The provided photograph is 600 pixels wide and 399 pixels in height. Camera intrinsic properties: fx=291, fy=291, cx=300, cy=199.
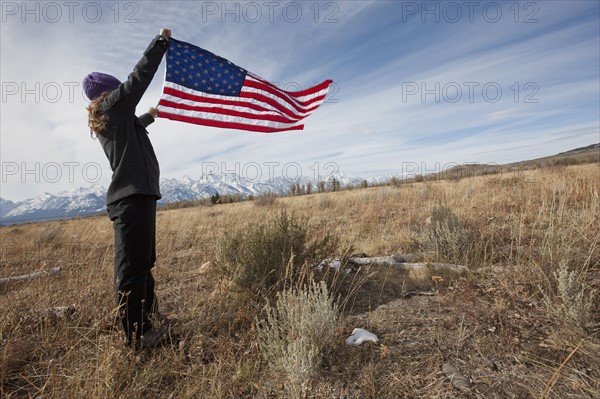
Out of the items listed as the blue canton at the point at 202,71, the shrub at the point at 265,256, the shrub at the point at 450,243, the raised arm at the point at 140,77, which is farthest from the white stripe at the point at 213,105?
the shrub at the point at 450,243

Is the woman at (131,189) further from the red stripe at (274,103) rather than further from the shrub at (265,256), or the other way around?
the red stripe at (274,103)

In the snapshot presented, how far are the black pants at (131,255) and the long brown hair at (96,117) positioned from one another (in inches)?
24.8

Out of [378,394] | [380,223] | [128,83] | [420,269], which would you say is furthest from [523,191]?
[128,83]

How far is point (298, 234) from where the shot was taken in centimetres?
377

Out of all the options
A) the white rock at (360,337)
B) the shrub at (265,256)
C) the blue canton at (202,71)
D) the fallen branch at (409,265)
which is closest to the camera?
the white rock at (360,337)

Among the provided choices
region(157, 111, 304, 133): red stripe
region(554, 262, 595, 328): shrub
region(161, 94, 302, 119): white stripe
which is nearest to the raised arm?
region(157, 111, 304, 133): red stripe

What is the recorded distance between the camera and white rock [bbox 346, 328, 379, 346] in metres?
2.28

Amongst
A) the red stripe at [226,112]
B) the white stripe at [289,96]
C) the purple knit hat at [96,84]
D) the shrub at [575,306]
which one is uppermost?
the white stripe at [289,96]

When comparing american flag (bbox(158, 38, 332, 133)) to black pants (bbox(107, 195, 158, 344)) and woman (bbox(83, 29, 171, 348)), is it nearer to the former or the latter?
woman (bbox(83, 29, 171, 348))

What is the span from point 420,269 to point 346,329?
5.32 ft

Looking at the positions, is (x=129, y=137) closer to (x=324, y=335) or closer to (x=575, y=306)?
(x=324, y=335)

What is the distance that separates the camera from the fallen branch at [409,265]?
3.46 metres

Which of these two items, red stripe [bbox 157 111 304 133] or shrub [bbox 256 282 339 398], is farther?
red stripe [bbox 157 111 304 133]

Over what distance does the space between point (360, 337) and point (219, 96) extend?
363 cm
